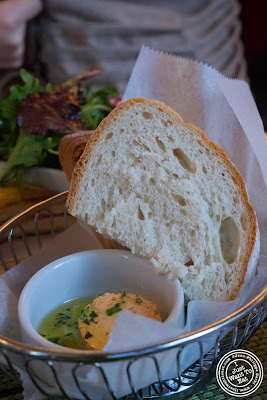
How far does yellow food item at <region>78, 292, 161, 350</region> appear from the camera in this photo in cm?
79

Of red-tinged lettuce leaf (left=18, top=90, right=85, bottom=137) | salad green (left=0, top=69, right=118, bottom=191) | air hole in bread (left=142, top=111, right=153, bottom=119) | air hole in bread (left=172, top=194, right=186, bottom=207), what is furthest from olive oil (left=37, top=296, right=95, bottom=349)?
red-tinged lettuce leaf (left=18, top=90, right=85, bottom=137)

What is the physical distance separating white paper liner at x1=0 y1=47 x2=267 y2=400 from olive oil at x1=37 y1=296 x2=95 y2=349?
0.06 m

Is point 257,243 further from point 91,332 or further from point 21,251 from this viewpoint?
point 21,251

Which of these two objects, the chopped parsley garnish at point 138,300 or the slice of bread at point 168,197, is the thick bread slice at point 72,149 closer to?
the slice of bread at point 168,197

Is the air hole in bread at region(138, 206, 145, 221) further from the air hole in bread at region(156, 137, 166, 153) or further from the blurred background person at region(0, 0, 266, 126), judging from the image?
the blurred background person at region(0, 0, 266, 126)

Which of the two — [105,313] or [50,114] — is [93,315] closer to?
[105,313]

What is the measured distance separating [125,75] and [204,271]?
89.0 inches

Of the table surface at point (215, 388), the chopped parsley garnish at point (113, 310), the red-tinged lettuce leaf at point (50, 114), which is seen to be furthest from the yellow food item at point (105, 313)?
the red-tinged lettuce leaf at point (50, 114)

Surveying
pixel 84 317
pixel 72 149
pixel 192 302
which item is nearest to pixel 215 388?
pixel 192 302

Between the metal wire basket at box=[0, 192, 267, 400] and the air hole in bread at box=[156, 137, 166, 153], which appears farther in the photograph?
Answer: the air hole in bread at box=[156, 137, 166, 153]

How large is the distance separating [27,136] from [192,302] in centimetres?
102

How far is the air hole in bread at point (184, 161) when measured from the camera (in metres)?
0.92

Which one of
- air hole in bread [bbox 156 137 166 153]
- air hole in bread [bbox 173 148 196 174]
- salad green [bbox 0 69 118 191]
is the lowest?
salad green [bbox 0 69 118 191]

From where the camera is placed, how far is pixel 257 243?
0.89 metres
